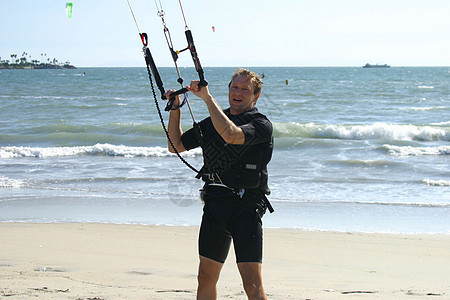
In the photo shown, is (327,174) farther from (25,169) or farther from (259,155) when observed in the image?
(259,155)

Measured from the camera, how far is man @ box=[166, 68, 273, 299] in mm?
2910

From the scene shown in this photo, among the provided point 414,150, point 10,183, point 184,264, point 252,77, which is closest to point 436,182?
point 414,150

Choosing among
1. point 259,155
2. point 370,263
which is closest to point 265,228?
point 370,263

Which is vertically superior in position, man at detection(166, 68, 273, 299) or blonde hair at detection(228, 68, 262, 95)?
blonde hair at detection(228, 68, 262, 95)

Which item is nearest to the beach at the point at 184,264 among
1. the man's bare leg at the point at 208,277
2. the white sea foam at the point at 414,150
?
the man's bare leg at the point at 208,277

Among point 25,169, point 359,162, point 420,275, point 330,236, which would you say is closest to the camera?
point 420,275

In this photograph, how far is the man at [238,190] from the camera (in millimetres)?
2910

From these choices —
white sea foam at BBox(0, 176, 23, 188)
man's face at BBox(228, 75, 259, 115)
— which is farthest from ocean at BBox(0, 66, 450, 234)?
man's face at BBox(228, 75, 259, 115)

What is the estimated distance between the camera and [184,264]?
5.50 meters

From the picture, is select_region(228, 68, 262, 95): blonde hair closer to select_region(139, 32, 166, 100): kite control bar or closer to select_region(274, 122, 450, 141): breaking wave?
select_region(139, 32, 166, 100): kite control bar

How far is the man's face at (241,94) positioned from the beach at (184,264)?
5.88ft

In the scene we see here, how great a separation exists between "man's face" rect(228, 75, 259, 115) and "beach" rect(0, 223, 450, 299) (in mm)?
1791

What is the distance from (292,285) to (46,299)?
2.02 m

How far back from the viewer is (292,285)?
15.5 ft
